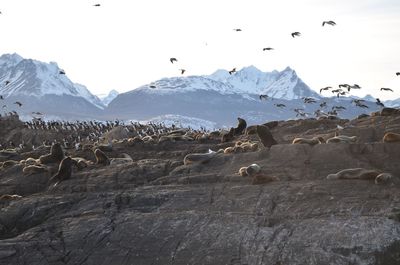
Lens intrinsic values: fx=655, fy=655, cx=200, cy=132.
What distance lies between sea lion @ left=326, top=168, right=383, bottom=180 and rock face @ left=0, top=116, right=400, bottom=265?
232 millimetres

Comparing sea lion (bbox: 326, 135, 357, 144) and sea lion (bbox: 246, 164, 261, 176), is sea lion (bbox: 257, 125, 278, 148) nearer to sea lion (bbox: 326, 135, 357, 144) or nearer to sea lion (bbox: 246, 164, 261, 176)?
sea lion (bbox: 326, 135, 357, 144)

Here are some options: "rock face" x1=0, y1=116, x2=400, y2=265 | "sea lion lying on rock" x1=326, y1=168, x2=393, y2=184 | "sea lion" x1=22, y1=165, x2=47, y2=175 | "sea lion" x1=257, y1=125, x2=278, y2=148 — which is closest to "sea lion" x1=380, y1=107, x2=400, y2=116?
"rock face" x1=0, y1=116, x2=400, y2=265

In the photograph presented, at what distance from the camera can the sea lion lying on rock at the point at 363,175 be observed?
1526 centimetres

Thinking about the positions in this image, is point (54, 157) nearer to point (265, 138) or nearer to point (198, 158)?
point (198, 158)

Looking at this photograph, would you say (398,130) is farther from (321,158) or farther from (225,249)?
(225,249)

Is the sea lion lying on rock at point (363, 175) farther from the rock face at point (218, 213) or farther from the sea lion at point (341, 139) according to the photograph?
the sea lion at point (341, 139)

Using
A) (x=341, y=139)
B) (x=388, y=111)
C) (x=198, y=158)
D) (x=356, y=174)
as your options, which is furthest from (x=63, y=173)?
(x=388, y=111)

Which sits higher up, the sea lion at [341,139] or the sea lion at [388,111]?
the sea lion at [388,111]

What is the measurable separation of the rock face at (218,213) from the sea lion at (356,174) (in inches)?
9.1

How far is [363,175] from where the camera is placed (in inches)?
622

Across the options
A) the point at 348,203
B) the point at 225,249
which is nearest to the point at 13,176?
the point at 225,249

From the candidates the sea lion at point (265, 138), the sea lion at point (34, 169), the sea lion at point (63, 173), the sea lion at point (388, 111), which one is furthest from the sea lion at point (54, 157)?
the sea lion at point (388, 111)

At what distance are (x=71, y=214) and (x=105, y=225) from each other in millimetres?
1509

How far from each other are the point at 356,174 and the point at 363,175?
23 cm
